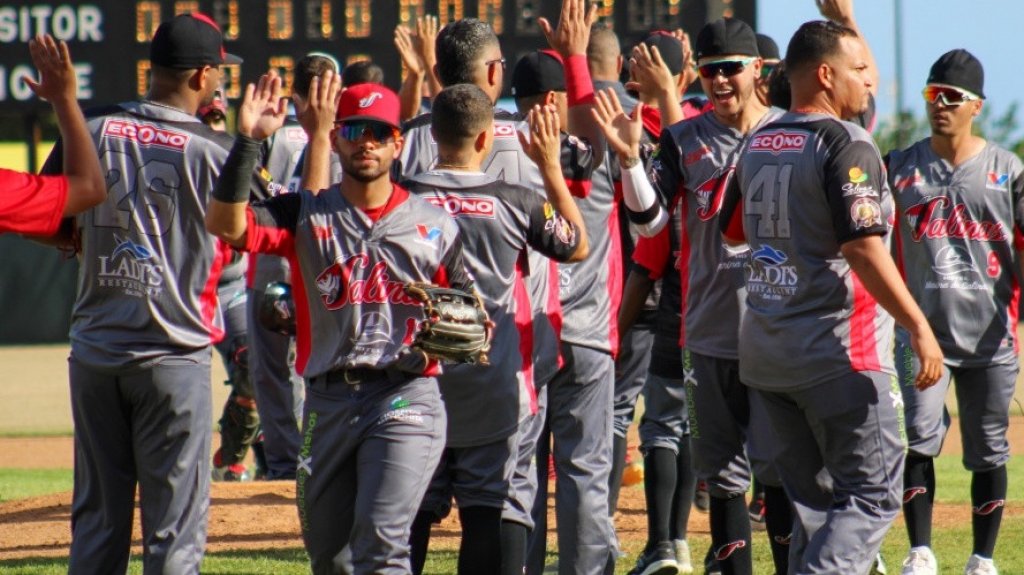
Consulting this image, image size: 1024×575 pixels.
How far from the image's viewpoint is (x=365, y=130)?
5.36 meters

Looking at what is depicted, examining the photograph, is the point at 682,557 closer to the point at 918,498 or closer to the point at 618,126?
the point at 918,498

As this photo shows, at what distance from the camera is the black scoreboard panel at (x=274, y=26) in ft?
56.7

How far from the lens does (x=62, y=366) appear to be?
21.5m

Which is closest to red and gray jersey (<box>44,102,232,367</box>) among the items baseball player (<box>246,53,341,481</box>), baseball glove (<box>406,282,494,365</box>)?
baseball glove (<box>406,282,494,365</box>)

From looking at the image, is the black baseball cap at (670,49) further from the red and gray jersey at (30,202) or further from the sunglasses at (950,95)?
the red and gray jersey at (30,202)

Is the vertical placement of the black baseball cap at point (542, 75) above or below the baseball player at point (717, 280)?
above

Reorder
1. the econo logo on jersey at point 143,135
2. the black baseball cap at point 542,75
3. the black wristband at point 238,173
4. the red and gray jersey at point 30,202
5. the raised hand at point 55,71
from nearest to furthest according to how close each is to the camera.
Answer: the red and gray jersey at point 30,202 → the raised hand at point 55,71 → the black wristband at point 238,173 → the econo logo on jersey at point 143,135 → the black baseball cap at point 542,75

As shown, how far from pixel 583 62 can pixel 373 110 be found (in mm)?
1351

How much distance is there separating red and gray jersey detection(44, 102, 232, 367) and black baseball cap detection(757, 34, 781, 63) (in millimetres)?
3694

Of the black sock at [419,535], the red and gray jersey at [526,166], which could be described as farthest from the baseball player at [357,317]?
the red and gray jersey at [526,166]

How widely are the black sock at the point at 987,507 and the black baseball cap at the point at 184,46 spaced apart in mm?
4094

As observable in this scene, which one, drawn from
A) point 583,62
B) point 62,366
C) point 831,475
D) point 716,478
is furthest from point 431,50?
point 62,366

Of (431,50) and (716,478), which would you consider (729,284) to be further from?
(431,50)

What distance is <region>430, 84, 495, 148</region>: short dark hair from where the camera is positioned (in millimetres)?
5648
